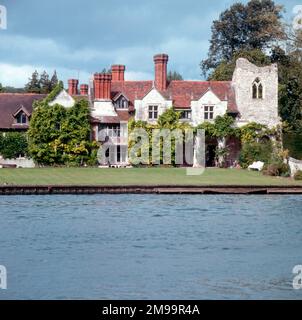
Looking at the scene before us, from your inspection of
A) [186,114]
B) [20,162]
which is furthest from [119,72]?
[20,162]

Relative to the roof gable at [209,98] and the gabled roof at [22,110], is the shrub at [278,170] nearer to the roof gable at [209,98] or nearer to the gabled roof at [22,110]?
the roof gable at [209,98]

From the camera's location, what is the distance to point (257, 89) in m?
55.2

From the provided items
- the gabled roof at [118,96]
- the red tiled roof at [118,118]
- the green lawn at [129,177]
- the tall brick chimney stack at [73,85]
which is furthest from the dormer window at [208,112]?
the tall brick chimney stack at [73,85]

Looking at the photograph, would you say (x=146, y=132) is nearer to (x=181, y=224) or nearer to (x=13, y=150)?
(x=13, y=150)

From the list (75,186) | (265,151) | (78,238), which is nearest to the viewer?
(78,238)

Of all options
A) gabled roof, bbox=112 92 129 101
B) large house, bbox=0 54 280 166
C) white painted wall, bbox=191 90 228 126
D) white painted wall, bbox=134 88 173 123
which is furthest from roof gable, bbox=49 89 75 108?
white painted wall, bbox=191 90 228 126

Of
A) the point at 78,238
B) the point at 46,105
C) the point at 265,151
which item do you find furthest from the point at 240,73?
the point at 78,238

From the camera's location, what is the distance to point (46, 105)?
52.0 metres

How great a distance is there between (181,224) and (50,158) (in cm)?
2285

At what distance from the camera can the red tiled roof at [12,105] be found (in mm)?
53031

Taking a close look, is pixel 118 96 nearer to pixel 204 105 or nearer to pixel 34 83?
pixel 204 105

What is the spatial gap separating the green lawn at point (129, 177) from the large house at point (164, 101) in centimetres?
492

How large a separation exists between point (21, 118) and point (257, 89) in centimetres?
1447

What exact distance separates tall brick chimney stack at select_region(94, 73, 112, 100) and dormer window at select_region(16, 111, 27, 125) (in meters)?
4.45
